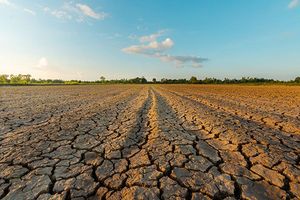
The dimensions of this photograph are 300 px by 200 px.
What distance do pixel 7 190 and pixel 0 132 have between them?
260 cm

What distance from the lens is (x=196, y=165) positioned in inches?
93.6

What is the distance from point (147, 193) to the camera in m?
1.81

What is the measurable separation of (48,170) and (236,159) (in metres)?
2.69

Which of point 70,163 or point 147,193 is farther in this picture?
point 70,163

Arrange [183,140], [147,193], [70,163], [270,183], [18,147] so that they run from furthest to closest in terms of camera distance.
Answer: [183,140], [18,147], [70,163], [270,183], [147,193]

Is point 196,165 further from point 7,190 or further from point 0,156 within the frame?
point 0,156

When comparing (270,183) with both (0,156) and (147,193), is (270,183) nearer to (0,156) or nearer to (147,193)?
(147,193)

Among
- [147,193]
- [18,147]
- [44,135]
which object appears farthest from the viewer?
[44,135]

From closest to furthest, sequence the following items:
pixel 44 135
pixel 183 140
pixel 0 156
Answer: pixel 0 156 < pixel 183 140 < pixel 44 135

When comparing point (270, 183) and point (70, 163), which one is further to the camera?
point (70, 163)

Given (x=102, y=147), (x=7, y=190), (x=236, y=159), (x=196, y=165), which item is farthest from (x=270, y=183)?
(x=7, y=190)

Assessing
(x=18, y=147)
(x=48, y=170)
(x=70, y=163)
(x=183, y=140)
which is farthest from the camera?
(x=183, y=140)

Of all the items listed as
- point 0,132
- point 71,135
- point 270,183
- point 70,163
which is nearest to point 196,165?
point 270,183

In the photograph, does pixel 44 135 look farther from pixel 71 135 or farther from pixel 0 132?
pixel 0 132
